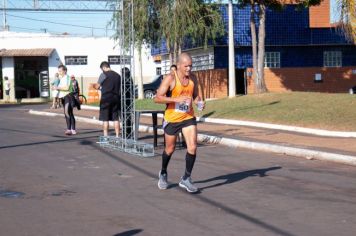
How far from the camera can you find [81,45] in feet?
166

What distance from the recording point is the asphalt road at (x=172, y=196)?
6.89 m

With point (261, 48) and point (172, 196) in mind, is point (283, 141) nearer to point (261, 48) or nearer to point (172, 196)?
point (172, 196)

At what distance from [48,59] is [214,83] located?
18.9 meters

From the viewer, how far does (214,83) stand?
118 ft

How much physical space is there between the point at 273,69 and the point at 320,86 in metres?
3.03

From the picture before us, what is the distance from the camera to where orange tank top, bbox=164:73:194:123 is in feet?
28.9

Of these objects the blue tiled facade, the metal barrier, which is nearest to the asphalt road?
the metal barrier

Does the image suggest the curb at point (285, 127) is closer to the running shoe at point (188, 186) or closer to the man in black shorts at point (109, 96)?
the man in black shorts at point (109, 96)

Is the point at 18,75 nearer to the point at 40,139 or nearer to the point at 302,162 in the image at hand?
the point at 40,139

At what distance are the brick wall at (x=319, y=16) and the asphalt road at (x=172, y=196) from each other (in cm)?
2371

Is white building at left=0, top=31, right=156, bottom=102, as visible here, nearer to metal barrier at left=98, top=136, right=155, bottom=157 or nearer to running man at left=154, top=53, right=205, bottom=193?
metal barrier at left=98, top=136, right=155, bottom=157

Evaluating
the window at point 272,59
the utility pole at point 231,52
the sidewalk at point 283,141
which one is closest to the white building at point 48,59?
the window at point 272,59

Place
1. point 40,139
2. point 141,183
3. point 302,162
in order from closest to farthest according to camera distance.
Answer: point 141,183
point 302,162
point 40,139

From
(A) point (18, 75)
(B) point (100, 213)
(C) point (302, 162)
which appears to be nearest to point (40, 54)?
(A) point (18, 75)
